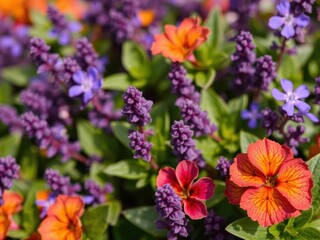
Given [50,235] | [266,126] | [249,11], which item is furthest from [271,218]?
[249,11]

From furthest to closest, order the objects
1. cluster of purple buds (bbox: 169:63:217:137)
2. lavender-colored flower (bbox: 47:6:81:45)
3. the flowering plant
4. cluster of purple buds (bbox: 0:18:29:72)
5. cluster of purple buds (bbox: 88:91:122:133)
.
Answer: cluster of purple buds (bbox: 0:18:29:72) → lavender-colored flower (bbox: 47:6:81:45) → cluster of purple buds (bbox: 88:91:122:133) → cluster of purple buds (bbox: 169:63:217:137) → the flowering plant

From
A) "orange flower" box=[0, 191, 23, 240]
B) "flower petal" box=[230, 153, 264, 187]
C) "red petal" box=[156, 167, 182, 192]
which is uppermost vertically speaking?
"flower petal" box=[230, 153, 264, 187]

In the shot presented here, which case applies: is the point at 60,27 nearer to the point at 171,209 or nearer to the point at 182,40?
the point at 182,40

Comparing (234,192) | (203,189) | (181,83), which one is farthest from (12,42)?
(234,192)

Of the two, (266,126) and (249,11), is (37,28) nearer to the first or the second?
(249,11)

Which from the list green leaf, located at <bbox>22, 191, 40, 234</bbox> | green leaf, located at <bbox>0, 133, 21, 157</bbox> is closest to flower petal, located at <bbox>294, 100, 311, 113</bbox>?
green leaf, located at <bbox>22, 191, 40, 234</bbox>

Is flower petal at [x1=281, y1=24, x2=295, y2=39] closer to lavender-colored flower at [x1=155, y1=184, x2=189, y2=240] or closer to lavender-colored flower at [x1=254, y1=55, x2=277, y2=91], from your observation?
lavender-colored flower at [x1=254, y1=55, x2=277, y2=91]
